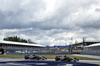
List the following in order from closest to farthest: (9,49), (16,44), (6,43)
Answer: (9,49) < (6,43) < (16,44)

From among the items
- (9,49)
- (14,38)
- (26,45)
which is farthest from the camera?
(14,38)

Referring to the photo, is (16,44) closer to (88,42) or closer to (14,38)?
(14,38)

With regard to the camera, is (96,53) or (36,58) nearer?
(36,58)

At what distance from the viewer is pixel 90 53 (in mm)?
74188

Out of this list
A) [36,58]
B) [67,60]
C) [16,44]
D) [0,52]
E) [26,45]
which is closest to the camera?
[67,60]

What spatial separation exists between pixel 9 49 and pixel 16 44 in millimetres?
21417

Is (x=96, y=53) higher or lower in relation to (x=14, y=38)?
lower

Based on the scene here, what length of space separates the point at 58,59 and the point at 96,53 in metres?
35.8

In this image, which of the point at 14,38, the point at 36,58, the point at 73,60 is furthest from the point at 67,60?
the point at 14,38

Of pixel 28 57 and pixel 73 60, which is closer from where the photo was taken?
pixel 73 60

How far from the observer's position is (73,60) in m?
33.4

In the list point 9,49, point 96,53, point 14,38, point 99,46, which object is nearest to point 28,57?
point 96,53

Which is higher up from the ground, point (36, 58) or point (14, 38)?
point (14, 38)

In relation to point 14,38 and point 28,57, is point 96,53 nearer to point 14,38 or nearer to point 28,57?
point 28,57
